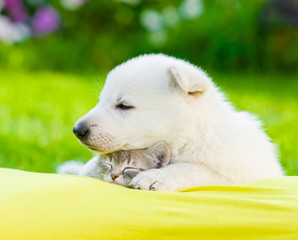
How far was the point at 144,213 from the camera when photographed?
2117 mm

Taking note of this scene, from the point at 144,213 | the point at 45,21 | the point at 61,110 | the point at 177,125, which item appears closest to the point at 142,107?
Answer: the point at 177,125

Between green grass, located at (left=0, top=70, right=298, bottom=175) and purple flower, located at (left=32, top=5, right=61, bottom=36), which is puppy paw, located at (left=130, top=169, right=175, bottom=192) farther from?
purple flower, located at (left=32, top=5, right=61, bottom=36)

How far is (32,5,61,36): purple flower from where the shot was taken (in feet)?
33.1

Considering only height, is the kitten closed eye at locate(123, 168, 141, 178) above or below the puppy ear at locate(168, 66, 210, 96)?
below

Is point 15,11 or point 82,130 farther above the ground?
point 15,11

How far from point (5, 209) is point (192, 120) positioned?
1.12m

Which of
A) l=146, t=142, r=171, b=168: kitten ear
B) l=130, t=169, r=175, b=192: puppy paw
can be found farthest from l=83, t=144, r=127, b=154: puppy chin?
l=130, t=169, r=175, b=192: puppy paw

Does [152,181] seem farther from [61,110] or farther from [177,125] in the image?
[61,110]

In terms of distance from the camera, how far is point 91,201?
2223 millimetres

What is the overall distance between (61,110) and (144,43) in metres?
4.06

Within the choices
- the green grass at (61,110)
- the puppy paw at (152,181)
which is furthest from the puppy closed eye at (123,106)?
the green grass at (61,110)

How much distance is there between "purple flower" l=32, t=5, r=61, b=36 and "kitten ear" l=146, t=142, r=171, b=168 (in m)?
7.85

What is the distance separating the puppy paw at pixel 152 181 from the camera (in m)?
2.45

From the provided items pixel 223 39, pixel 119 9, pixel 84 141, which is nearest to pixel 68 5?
pixel 119 9
